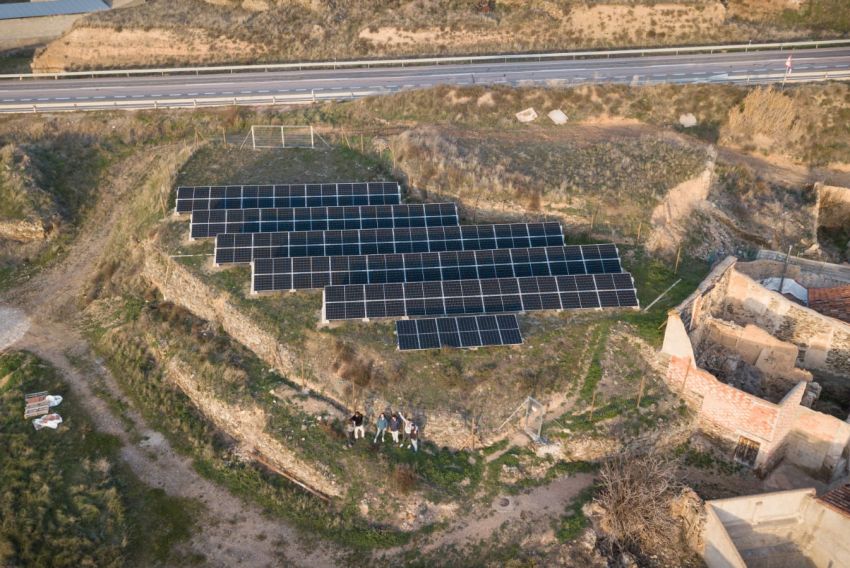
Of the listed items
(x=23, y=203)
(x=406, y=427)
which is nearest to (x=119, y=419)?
(x=406, y=427)

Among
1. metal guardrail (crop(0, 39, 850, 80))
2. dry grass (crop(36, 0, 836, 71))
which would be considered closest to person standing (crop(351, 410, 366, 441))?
metal guardrail (crop(0, 39, 850, 80))

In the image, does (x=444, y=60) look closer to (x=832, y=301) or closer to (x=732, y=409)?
(x=832, y=301)

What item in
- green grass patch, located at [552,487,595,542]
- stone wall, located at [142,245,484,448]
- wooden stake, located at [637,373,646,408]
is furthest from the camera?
wooden stake, located at [637,373,646,408]

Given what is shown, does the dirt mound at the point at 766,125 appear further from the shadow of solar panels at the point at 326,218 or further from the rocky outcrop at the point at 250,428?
the rocky outcrop at the point at 250,428

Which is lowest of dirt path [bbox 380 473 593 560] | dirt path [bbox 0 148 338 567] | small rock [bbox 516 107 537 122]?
dirt path [bbox 380 473 593 560]

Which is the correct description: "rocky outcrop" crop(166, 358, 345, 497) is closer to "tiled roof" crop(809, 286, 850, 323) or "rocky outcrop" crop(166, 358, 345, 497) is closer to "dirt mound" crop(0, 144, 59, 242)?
"dirt mound" crop(0, 144, 59, 242)

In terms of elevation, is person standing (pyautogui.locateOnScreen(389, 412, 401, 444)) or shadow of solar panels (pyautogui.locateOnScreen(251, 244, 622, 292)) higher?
shadow of solar panels (pyautogui.locateOnScreen(251, 244, 622, 292))
